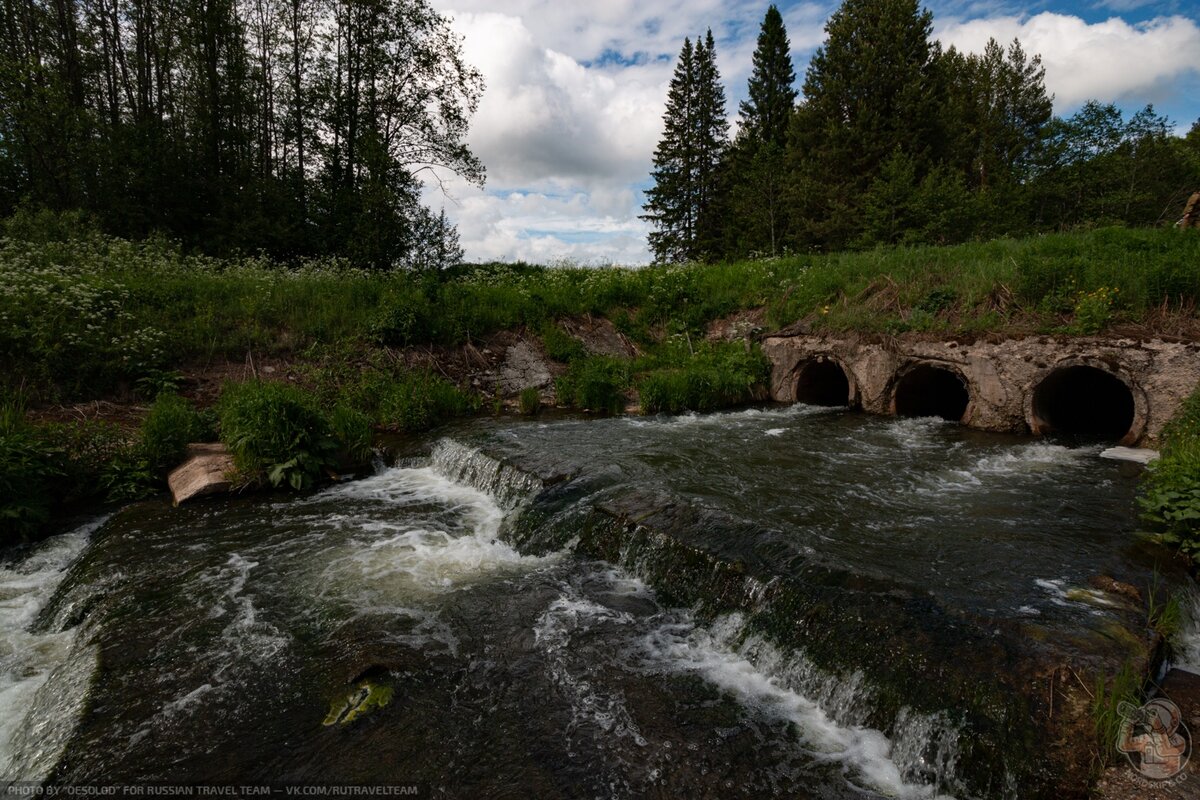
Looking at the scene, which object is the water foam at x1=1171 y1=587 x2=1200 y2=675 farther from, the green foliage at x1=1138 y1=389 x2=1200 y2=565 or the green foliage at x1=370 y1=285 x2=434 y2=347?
the green foliage at x1=370 y1=285 x2=434 y2=347

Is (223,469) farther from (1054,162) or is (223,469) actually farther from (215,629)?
(1054,162)

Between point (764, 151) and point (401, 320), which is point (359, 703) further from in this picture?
point (764, 151)

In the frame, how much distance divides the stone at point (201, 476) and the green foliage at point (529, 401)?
580 cm

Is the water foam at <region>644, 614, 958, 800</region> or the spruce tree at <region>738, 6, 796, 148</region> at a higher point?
the spruce tree at <region>738, 6, 796, 148</region>

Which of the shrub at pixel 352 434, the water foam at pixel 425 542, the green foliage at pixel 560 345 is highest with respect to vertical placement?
the green foliage at pixel 560 345

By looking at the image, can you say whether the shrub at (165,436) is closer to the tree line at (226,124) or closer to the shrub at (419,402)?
the shrub at (419,402)

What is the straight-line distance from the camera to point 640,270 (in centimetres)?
2008

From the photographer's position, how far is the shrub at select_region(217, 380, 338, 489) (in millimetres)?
7922

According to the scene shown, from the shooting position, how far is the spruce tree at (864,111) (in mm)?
26594

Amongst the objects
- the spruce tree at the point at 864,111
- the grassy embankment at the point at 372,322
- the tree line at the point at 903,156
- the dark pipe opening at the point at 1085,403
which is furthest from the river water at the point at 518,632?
the spruce tree at the point at 864,111

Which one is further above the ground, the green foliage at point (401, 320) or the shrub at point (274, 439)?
the green foliage at point (401, 320)

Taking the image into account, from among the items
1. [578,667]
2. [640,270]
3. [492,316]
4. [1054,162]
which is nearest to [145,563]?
[578,667]

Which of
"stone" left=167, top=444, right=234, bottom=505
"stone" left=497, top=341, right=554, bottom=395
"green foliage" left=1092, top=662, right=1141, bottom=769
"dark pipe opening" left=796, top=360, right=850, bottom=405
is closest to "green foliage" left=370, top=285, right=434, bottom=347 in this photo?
"stone" left=497, top=341, right=554, bottom=395

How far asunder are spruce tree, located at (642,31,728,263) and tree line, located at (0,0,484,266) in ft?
55.6
